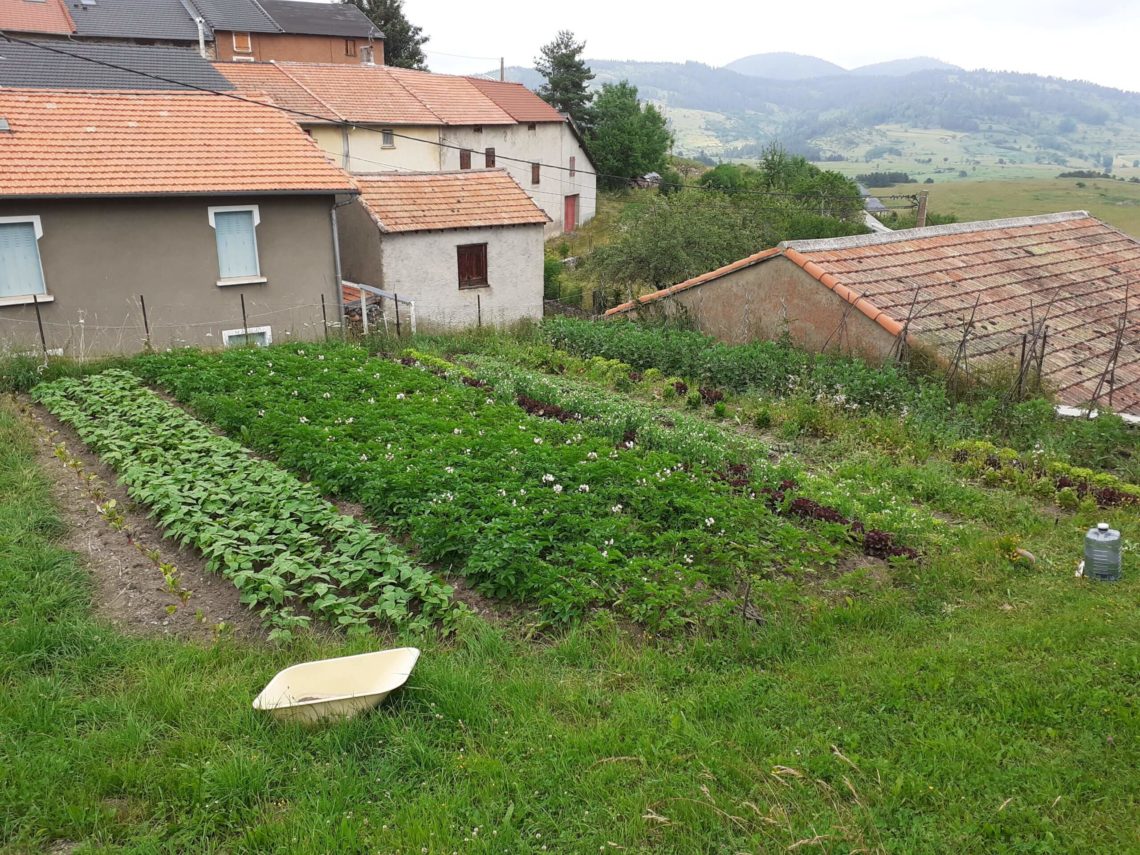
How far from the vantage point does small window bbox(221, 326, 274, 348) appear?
1703 cm

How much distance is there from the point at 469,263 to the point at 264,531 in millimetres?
14866

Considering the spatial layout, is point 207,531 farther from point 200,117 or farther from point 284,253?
point 200,117

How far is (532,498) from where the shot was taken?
7.86 meters

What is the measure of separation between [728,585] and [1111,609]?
2.75 meters

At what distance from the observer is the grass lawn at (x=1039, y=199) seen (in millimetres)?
67688

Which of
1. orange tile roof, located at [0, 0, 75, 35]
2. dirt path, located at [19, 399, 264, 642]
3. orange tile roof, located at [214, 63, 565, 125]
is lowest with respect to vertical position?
dirt path, located at [19, 399, 264, 642]

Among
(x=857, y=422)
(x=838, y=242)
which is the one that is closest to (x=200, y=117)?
(x=838, y=242)

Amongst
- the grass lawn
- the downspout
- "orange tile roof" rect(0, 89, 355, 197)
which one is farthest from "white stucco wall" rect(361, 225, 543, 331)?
the grass lawn

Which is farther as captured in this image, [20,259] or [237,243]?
[237,243]

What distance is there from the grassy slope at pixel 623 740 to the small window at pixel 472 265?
1575 cm

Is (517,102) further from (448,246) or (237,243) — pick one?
(237,243)

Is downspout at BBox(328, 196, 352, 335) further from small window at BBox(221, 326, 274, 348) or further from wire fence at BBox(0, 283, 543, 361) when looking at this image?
small window at BBox(221, 326, 274, 348)

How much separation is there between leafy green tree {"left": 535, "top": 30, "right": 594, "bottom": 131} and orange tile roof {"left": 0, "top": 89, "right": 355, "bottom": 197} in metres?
40.3

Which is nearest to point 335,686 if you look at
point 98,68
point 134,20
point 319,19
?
point 98,68
